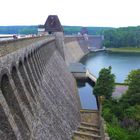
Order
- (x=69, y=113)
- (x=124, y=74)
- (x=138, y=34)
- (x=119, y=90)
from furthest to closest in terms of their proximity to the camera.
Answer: (x=138, y=34)
(x=124, y=74)
(x=119, y=90)
(x=69, y=113)

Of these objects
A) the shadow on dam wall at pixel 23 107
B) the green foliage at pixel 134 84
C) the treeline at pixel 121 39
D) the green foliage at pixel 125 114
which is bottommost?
the treeline at pixel 121 39

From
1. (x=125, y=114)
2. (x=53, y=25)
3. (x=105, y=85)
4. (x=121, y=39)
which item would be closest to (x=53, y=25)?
(x=53, y=25)

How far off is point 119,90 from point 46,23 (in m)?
29.6

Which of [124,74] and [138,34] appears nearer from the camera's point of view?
[124,74]

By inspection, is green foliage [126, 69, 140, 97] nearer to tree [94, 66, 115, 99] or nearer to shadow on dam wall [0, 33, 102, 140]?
tree [94, 66, 115, 99]

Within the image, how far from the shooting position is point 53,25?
67438 millimetres

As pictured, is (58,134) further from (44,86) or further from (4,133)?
(4,133)

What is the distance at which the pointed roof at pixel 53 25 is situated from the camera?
66938 mm

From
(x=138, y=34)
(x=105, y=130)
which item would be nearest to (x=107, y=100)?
(x=105, y=130)

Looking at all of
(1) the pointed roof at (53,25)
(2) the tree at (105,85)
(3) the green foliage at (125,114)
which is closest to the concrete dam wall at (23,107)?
(3) the green foliage at (125,114)

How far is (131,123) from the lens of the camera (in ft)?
97.0

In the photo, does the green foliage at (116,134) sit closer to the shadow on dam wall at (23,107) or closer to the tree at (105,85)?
the shadow on dam wall at (23,107)

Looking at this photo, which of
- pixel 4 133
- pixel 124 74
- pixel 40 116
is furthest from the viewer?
pixel 124 74

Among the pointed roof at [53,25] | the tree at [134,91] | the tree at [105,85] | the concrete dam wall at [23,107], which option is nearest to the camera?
the concrete dam wall at [23,107]
